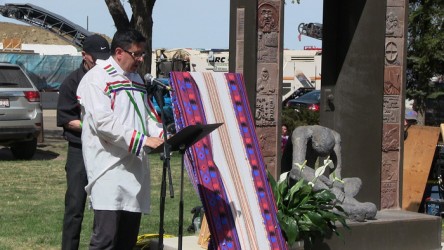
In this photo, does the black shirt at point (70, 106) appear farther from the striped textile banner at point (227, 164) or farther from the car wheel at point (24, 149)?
the car wheel at point (24, 149)

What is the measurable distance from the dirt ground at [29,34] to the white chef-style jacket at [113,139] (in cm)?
6973

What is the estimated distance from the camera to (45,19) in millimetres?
37125

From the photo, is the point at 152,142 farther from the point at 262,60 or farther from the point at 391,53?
the point at 391,53

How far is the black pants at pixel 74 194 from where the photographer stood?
678 centimetres

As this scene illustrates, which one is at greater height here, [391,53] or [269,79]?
[391,53]

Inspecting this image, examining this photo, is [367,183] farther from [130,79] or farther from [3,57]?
[3,57]

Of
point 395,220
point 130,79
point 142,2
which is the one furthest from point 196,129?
point 142,2

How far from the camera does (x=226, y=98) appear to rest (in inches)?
275

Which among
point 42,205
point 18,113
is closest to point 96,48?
point 42,205

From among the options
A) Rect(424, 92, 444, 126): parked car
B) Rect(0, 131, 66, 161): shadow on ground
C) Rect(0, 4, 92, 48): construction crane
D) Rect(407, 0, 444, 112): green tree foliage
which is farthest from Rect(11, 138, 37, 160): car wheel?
Rect(0, 4, 92, 48): construction crane

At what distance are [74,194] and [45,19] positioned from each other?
31381mm

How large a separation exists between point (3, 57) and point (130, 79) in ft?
98.7

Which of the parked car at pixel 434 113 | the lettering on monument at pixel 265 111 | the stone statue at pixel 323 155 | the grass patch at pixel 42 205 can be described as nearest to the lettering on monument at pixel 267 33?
the lettering on monument at pixel 265 111

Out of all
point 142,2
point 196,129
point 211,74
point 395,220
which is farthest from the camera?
point 142,2
